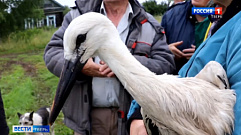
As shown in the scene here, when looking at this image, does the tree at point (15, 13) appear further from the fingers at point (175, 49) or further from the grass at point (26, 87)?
the fingers at point (175, 49)

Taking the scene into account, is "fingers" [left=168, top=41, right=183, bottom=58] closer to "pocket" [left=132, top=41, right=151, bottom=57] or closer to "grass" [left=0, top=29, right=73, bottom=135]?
"pocket" [left=132, top=41, right=151, bottom=57]

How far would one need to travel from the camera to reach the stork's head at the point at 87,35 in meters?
1.97

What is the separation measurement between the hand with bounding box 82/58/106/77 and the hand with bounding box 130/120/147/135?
73 centimetres

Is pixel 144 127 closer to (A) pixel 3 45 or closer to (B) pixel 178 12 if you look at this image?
(B) pixel 178 12

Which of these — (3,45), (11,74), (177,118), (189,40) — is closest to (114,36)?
(177,118)

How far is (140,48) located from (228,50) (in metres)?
1.38

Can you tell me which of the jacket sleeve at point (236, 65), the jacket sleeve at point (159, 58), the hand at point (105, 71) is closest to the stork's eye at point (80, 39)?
the hand at point (105, 71)

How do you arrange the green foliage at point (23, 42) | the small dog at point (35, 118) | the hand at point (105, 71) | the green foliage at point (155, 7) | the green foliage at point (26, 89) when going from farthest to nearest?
the green foliage at point (155, 7), the green foliage at point (23, 42), the green foliage at point (26, 89), the small dog at point (35, 118), the hand at point (105, 71)

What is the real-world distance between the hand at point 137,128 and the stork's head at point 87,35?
62cm

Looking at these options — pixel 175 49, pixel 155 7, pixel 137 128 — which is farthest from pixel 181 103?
pixel 155 7

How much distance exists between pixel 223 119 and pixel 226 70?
29 cm

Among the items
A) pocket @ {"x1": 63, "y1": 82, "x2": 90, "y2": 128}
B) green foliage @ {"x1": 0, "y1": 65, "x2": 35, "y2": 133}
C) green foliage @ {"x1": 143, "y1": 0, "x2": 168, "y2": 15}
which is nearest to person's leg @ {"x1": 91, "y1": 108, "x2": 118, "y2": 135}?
pocket @ {"x1": 63, "y1": 82, "x2": 90, "y2": 128}

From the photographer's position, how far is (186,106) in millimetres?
1709

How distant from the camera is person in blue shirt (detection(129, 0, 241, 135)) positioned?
1.45 metres
